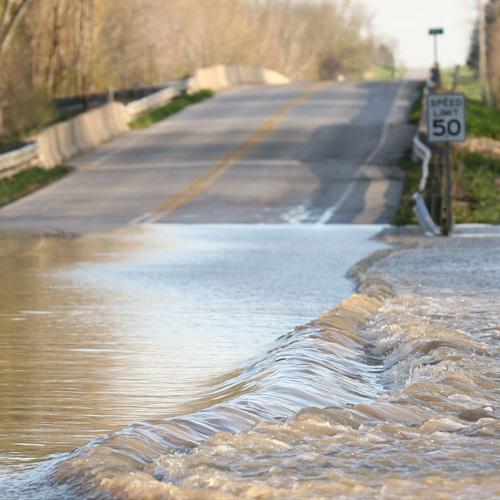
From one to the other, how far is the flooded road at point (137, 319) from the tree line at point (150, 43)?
24986 mm

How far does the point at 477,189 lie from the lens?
108ft

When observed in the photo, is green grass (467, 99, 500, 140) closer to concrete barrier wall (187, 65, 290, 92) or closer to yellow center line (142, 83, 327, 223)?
yellow center line (142, 83, 327, 223)

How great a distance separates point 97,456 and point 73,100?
54240 millimetres

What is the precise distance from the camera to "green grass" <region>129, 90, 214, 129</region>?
5556 centimetres

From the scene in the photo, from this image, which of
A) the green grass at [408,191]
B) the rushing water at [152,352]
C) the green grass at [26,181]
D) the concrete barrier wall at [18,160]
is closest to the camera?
the rushing water at [152,352]

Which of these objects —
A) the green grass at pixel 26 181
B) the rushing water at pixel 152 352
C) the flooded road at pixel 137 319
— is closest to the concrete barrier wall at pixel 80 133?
the green grass at pixel 26 181

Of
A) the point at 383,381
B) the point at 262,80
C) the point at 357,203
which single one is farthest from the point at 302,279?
the point at 262,80

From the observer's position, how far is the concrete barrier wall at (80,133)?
143 ft

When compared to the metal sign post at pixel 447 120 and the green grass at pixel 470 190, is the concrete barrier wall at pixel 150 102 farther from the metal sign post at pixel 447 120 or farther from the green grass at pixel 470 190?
the metal sign post at pixel 447 120

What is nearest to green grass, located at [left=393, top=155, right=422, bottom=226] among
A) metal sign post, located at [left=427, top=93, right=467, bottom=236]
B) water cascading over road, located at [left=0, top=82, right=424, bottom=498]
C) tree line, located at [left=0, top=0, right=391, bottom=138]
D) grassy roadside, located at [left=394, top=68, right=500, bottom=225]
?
grassy roadside, located at [left=394, top=68, right=500, bottom=225]

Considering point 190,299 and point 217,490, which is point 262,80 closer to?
point 190,299

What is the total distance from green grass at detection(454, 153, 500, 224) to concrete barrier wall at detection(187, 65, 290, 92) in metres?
32.2

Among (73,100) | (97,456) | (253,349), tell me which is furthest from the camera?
(73,100)

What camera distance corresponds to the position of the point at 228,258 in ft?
70.2
